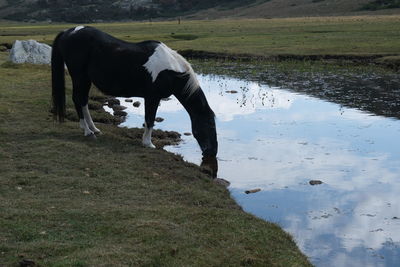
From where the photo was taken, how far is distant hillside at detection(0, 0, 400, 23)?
116 m

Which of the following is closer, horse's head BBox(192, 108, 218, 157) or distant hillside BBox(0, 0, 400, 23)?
horse's head BBox(192, 108, 218, 157)

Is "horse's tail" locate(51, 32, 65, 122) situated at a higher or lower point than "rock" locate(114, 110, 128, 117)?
higher

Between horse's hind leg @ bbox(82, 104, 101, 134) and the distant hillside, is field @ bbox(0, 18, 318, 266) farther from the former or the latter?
the distant hillside

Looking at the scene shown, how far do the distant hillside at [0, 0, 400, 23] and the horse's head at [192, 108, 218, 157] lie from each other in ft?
Answer: 334

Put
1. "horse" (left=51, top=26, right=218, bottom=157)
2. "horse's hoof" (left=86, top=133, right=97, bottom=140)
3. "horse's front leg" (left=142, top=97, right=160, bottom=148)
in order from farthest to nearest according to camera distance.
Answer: "horse's hoof" (left=86, top=133, right=97, bottom=140) < "horse's front leg" (left=142, top=97, right=160, bottom=148) < "horse" (left=51, top=26, right=218, bottom=157)

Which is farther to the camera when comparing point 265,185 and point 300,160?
point 300,160

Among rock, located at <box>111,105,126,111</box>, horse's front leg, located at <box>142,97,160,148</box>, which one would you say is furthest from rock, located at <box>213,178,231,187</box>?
rock, located at <box>111,105,126,111</box>

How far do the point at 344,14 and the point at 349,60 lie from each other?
74829 millimetres

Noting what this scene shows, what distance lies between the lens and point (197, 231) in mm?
8039

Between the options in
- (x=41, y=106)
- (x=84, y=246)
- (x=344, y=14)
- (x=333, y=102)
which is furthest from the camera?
(x=344, y=14)

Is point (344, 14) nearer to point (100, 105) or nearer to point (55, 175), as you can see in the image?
point (100, 105)

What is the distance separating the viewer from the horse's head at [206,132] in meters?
12.7

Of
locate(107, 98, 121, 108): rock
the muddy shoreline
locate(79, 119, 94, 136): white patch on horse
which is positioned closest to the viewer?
locate(79, 119, 94, 136): white patch on horse

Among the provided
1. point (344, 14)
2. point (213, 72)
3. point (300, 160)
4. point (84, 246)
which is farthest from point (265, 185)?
point (344, 14)
